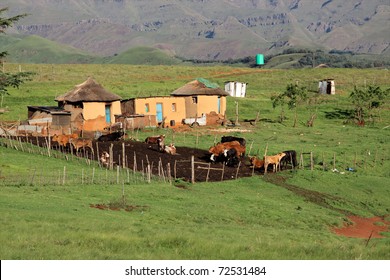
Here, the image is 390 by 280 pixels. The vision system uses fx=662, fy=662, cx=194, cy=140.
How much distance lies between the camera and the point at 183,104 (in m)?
59.0

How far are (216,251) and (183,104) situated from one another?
42.5 metres

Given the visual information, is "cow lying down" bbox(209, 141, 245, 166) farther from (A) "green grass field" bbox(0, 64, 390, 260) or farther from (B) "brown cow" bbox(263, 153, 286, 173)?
(A) "green grass field" bbox(0, 64, 390, 260)

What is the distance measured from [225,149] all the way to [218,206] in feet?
39.6

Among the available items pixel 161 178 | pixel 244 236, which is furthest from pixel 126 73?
pixel 244 236

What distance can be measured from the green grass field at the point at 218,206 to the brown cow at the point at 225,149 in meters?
2.62

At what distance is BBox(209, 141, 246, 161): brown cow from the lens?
40.3m

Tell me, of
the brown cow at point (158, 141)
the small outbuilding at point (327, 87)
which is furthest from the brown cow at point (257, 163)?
the small outbuilding at point (327, 87)

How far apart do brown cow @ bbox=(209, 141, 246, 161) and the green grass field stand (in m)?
2.62

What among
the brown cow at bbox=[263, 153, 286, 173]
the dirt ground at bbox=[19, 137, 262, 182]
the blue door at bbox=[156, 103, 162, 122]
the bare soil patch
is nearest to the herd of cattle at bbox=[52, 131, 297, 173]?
the brown cow at bbox=[263, 153, 286, 173]

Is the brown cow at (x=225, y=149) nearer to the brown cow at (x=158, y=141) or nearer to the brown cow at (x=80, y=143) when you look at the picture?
the brown cow at (x=158, y=141)

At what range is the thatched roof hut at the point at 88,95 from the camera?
51.9 m

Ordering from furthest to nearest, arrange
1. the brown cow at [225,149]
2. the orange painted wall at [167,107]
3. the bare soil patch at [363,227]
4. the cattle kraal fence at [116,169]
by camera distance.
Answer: the orange painted wall at [167,107], the brown cow at [225,149], the cattle kraal fence at [116,169], the bare soil patch at [363,227]

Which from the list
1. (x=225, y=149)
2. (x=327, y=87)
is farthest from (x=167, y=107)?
(x=327, y=87)
